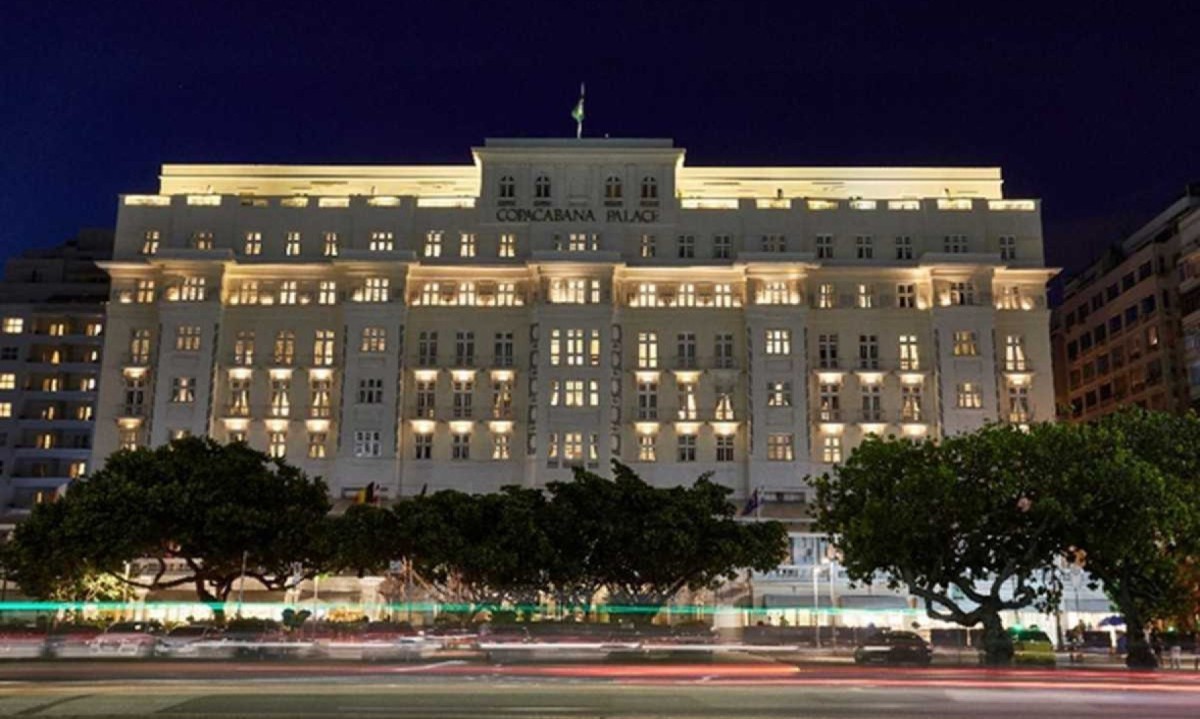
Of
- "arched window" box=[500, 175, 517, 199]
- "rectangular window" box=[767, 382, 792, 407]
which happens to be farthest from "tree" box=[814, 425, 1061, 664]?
"arched window" box=[500, 175, 517, 199]

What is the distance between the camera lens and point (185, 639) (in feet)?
178

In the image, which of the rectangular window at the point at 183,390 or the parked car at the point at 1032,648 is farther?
the rectangular window at the point at 183,390

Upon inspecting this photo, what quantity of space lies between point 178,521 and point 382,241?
37746 mm

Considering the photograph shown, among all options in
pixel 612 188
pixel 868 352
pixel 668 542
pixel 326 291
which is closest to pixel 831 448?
pixel 868 352

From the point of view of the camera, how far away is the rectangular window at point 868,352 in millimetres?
99000

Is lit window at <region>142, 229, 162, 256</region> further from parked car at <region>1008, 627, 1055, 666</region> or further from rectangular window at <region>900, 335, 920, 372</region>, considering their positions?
parked car at <region>1008, 627, 1055, 666</region>

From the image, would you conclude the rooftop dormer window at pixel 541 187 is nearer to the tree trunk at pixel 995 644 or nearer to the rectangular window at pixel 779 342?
the rectangular window at pixel 779 342

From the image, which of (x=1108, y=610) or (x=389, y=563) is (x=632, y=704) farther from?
(x=1108, y=610)

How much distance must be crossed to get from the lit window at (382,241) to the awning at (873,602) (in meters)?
47.5

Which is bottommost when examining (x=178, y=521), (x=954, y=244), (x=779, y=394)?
(x=178, y=521)

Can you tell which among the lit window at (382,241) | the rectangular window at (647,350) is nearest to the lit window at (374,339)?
the lit window at (382,241)

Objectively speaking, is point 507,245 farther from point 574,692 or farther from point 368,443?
point 574,692

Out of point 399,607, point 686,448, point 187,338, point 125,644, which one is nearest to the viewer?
point 125,644

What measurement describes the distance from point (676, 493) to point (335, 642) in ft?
74.9
